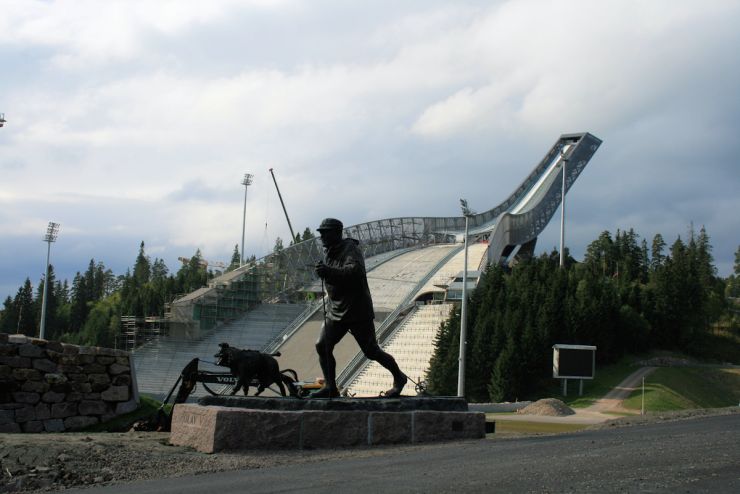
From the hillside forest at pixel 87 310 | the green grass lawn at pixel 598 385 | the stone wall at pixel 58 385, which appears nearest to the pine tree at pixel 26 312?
the hillside forest at pixel 87 310

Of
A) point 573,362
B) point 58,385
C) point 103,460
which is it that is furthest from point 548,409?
point 103,460

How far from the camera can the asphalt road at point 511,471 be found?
741 centimetres

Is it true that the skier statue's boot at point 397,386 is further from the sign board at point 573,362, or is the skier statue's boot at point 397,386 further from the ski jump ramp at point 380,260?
the ski jump ramp at point 380,260

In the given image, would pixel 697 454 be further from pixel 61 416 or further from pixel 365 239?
pixel 365 239

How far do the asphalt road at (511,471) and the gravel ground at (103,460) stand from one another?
39cm

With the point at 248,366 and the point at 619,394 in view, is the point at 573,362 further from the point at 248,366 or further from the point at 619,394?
the point at 248,366

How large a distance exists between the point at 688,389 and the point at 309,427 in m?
34.1

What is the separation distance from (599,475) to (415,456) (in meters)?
2.66

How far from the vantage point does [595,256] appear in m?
103

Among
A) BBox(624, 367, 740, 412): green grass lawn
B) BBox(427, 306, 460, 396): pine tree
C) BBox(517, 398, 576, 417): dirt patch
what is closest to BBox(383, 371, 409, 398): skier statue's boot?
BBox(517, 398, 576, 417): dirt patch

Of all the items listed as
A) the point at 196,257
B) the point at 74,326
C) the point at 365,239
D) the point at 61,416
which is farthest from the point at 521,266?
the point at 196,257

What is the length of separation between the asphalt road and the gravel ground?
0.39 m

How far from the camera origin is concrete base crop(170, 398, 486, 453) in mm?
10141

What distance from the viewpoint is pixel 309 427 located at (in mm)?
10727
